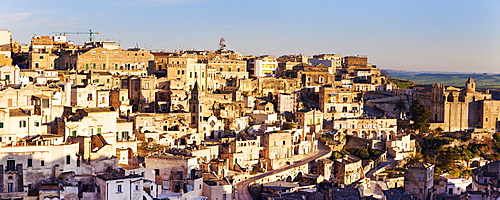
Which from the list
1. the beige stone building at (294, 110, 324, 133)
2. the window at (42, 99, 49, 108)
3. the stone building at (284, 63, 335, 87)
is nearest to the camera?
the window at (42, 99, 49, 108)

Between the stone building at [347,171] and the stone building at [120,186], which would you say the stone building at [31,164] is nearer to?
the stone building at [120,186]

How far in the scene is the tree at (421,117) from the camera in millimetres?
45844

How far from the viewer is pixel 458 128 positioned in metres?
48.1

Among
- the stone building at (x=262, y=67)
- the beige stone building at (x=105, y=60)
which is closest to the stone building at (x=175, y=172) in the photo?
the beige stone building at (x=105, y=60)

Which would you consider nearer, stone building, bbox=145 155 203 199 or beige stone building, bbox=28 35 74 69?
stone building, bbox=145 155 203 199

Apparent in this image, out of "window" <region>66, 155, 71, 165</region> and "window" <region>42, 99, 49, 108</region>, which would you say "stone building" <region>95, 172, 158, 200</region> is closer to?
"window" <region>66, 155, 71, 165</region>

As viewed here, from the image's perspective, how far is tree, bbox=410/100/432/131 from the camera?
4584cm

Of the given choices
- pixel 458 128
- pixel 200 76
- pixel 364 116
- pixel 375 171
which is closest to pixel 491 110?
pixel 458 128

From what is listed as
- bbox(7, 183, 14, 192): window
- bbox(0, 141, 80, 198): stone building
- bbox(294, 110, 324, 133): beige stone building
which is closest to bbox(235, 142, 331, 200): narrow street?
bbox(294, 110, 324, 133): beige stone building

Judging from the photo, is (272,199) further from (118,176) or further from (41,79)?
(41,79)

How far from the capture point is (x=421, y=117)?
45.8m

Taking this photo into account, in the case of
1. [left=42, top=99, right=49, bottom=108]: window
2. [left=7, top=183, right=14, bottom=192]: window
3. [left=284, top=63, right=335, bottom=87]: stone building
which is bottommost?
[left=7, top=183, right=14, bottom=192]: window

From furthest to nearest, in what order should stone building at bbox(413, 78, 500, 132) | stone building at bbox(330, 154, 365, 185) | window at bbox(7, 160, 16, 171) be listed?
stone building at bbox(413, 78, 500, 132)
stone building at bbox(330, 154, 365, 185)
window at bbox(7, 160, 16, 171)

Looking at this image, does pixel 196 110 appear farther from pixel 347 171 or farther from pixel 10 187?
pixel 10 187
